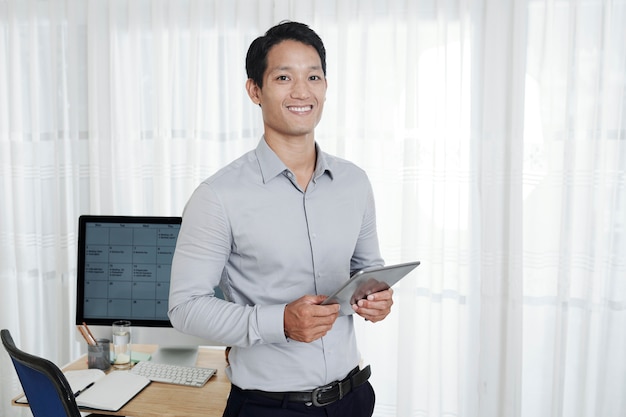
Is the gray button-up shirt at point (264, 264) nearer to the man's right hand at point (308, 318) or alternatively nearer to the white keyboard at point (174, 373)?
the man's right hand at point (308, 318)

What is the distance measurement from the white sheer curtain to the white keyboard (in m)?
1.22

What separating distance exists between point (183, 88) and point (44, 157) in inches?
34.4

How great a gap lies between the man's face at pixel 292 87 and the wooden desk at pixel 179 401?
2.96 ft

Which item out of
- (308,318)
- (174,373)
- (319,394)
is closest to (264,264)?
(308,318)

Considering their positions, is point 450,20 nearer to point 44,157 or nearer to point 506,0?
point 506,0

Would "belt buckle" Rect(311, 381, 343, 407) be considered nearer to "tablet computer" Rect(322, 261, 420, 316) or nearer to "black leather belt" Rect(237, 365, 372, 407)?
"black leather belt" Rect(237, 365, 372, 407)

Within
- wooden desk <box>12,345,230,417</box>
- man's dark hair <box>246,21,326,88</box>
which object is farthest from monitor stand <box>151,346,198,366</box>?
man's dark hair <box>246,21,326,88</box>

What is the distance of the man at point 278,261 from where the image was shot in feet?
4.55

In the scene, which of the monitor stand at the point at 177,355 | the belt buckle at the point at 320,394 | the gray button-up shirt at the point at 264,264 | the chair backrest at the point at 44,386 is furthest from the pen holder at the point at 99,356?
the belt buckle at the point at 320,394

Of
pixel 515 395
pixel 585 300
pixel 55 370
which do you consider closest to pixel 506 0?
pixel 585 300

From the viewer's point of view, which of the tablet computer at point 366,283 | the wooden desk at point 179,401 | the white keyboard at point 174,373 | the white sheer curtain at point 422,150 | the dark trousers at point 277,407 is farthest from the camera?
the white sheer curtain at point 422,150

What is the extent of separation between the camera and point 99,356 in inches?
84.1

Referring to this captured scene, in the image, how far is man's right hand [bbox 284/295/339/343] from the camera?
4.39 ft

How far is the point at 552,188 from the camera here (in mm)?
2896
